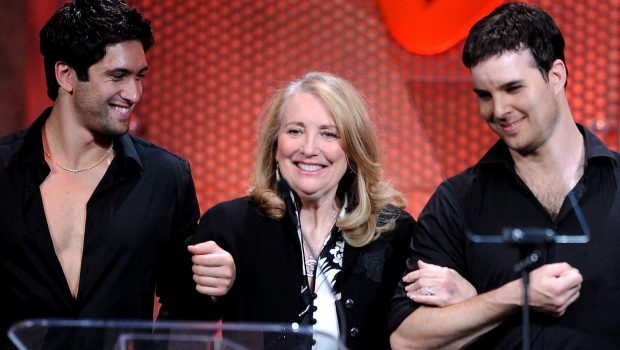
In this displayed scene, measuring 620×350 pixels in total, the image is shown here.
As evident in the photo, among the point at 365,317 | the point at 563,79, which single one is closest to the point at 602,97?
the point at 563,79

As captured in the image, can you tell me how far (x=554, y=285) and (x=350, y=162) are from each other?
2.44ft

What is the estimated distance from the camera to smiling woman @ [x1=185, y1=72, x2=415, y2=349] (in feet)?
7.68

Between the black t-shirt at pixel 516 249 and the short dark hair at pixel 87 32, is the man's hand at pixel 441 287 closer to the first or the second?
the black t-shirt at pixel 516 249

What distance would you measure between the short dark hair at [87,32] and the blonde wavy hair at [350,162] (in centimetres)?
45

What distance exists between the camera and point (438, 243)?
2.21 meters

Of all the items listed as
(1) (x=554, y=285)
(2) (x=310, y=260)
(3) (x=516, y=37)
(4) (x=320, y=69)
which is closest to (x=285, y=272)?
(2) (x=310, y=260)

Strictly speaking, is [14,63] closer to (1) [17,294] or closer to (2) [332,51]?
(2) [332,51]

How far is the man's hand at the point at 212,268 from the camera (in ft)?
7.13

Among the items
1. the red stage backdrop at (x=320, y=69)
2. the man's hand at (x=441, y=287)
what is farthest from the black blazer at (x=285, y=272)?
the red stage backdrop at (x=320, y=69)

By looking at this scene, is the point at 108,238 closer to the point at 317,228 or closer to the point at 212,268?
the point at 212,268

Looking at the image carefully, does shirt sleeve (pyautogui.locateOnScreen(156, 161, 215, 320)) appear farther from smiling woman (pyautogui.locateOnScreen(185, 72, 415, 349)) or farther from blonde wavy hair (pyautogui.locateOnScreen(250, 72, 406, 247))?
blonde wavy hair (pyautogui.locateOnScreen(250, 72, 406, 247))

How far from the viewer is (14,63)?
374 centimetres

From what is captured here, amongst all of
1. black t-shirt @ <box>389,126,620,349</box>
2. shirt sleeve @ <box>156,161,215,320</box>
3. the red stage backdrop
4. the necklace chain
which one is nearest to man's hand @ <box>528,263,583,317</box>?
black t-shirt @ <box>389,126,620,349</box>

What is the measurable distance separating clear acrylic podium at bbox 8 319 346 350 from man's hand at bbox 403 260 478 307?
62 cm
